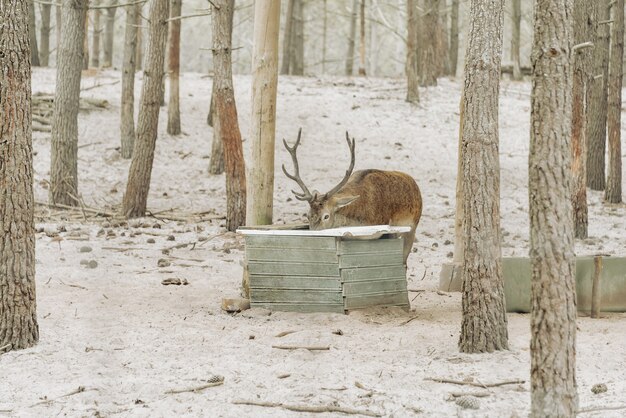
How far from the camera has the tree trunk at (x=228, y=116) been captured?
40.0 feet

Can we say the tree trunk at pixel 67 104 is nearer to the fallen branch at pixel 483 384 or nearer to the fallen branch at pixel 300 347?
the fallen branch at pixel 300 347

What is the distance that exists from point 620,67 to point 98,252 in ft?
33.1

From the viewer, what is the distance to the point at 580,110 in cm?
1230

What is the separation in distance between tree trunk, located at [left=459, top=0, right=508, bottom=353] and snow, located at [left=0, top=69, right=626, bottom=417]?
0.21 metres

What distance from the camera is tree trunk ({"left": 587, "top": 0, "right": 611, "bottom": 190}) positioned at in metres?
16.7

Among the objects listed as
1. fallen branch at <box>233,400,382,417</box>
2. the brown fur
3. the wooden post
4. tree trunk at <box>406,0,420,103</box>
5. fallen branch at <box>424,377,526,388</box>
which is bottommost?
fallen branch at <box>233,400,382,417</box>

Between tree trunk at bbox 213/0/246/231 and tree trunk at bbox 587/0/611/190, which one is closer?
tree trunk at bbox 213/0/246/231

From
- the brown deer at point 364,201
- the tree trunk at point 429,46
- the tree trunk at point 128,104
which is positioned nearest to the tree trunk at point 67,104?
the tree trunk at point 128,104

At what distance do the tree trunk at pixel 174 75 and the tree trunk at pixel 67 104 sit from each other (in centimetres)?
394

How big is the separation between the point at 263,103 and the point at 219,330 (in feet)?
8.10

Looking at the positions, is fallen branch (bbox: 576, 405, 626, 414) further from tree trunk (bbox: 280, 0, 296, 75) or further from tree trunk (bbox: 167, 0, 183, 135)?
tree trunk (bbox: 280, 0, 296, 75)

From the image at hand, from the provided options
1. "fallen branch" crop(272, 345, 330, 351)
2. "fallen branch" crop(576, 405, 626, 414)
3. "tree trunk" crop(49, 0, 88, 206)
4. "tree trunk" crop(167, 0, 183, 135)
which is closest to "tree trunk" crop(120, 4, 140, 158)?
"tree trunk" crop(167, 0, 183, 135)

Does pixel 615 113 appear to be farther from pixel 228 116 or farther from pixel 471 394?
pixel 471 394

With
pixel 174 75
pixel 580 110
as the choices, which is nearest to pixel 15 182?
pixel 580 110
